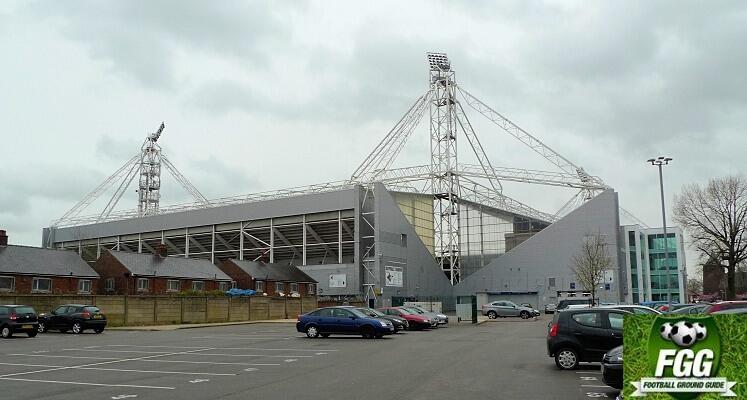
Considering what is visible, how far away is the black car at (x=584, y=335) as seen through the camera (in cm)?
1502

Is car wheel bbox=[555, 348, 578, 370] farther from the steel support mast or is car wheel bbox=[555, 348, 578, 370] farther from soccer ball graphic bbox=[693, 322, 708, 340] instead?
the steel support mast

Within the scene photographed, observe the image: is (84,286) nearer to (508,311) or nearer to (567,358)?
(508,311)

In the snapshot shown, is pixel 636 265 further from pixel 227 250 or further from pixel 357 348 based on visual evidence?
pixel 357 348

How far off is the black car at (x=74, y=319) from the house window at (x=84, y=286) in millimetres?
20731

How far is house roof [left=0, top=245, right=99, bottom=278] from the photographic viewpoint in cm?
4772

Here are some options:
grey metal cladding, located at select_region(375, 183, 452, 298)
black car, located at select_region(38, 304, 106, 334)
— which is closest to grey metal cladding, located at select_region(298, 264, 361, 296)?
grey metal cladding, located at select_region(375, 183, 452, 298)

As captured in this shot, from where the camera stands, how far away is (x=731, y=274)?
1882 inches

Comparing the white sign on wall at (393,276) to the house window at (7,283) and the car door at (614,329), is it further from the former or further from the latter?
the car door at (614,329)

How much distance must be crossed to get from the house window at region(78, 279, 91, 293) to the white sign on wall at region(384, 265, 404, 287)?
29877mm

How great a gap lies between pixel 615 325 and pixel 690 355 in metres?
10.1

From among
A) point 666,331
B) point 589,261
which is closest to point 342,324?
point 666,331

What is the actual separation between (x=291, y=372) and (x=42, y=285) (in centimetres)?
4111

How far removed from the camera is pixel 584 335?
1523 centimetres

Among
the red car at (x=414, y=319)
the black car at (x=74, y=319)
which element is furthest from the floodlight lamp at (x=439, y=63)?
the black car at (x=74, y=319)
